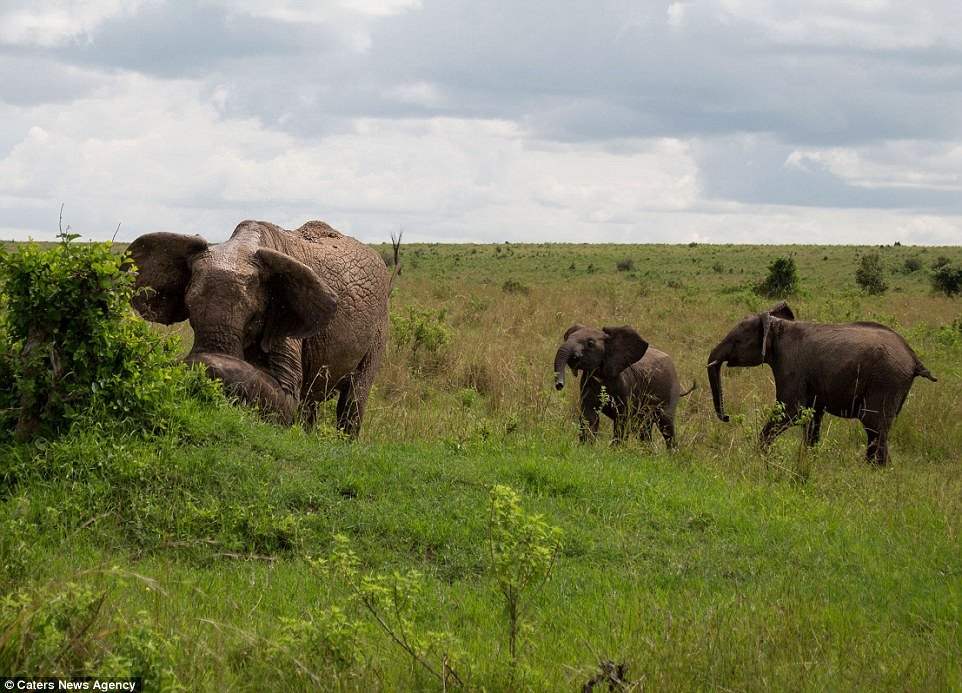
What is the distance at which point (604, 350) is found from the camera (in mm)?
11539

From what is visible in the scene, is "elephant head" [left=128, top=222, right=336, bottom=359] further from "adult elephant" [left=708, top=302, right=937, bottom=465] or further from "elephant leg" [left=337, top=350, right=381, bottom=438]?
"adult elephant" [left=708, top=302, right=937, bottom=465]

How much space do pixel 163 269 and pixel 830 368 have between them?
21.2ft

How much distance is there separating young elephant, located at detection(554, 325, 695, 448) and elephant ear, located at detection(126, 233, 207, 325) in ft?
12.1

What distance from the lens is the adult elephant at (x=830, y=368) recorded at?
11156mm

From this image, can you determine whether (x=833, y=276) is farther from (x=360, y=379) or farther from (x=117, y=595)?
(x=117, y=595)

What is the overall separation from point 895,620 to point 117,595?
4.13m

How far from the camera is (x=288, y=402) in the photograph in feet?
28.4

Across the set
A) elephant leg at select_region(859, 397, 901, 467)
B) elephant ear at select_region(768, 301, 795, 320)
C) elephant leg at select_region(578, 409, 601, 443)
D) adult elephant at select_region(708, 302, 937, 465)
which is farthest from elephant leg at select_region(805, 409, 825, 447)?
elephant leg at select_region(578, 409, 601, 443)

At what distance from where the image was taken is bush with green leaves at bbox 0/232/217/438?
7535mm

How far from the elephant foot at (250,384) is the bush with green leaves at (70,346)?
352 mm

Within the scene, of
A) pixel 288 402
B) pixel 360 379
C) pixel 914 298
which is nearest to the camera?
pixel 288 402

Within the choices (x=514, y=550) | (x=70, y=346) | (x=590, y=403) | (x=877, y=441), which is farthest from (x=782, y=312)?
(x=514, y=550)

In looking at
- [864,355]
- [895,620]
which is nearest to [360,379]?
[864,355]

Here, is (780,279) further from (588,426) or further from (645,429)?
(588,426)
